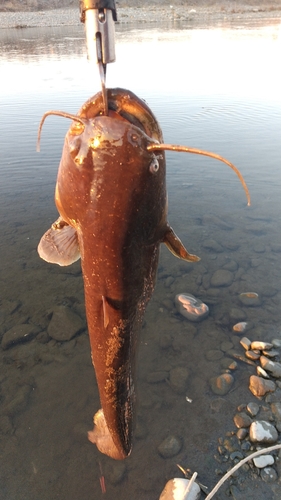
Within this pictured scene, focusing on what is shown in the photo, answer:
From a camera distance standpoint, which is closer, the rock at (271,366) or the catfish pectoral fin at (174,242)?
the catfish pectoral fin at (174,242)

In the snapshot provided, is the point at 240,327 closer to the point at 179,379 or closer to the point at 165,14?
the point at 179,379

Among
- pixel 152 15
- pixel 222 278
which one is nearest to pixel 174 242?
pixel 222 278

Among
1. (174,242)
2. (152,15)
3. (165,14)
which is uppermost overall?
(165,14)

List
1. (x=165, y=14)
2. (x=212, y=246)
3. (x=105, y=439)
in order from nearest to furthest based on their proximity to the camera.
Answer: (x=105, y=439)
(x=212, y=246)
(x=165, y=14)

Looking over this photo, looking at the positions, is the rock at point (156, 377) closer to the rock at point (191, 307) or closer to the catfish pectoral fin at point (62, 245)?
the rock at point (191, 307)

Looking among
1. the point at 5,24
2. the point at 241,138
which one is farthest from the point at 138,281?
the point at 5,24

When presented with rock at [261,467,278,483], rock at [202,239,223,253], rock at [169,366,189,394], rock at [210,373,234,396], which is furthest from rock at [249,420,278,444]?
rock at [202,239,223,253]

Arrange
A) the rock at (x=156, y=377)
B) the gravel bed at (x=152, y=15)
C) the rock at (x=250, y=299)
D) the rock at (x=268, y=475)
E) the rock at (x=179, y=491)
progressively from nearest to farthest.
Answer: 1. the rock at (x=179, y=491)
2. the rock at (x=268, y=475)
3. the rock at (x=156, y=377)
4. the rock at (x=250, y=299)
5. the gravel bed at (x=152, y=15)

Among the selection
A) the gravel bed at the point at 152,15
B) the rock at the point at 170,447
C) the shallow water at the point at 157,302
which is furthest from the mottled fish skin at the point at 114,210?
the gravel bed at the point at 152,15
